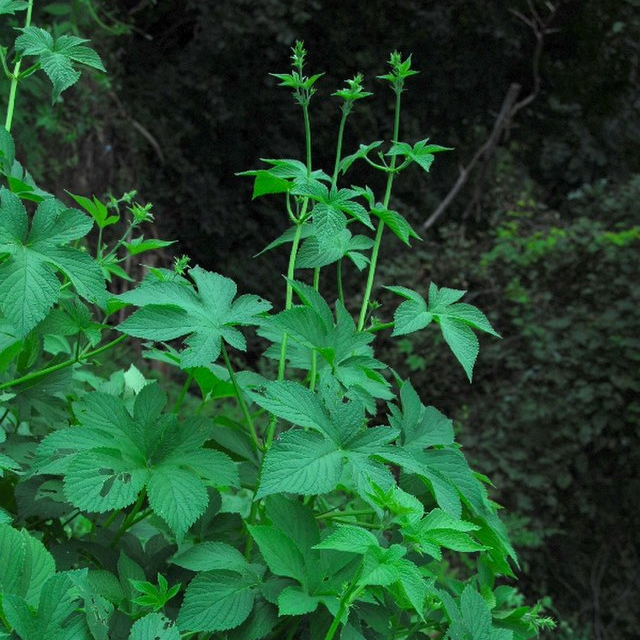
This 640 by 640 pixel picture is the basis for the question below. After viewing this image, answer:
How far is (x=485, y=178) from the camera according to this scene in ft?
22.6

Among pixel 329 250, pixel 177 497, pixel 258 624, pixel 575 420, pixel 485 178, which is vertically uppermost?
pixel 329 250

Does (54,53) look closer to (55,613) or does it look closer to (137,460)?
(137,460)

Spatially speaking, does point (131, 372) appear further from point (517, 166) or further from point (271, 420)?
point (517, 166)

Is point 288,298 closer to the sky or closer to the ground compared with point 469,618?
closer to the sky

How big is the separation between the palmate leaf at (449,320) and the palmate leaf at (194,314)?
16cm

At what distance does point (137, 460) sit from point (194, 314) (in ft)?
0.52

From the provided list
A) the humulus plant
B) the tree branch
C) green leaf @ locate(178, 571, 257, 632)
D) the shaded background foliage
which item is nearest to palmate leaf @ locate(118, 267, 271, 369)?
the humulus plant

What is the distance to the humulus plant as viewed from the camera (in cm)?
73

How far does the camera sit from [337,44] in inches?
243

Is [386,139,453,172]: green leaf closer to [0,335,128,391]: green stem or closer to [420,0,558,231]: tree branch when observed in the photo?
[0,335,128,391]: green stem

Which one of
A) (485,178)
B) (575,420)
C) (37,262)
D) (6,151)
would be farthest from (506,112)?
(37,262)

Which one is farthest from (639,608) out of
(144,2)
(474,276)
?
(144,2)

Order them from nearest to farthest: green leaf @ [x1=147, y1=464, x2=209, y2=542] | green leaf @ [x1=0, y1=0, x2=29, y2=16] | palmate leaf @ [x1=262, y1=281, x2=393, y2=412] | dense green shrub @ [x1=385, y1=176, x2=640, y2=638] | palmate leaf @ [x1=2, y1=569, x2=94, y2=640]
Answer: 1. palmate leaf @ [x1=2, y1=569, x2=94, y2=640]
2. green leaf @ [x1=147, y1=464, x2=209, y2=542]
3. palmate leaf @ [x1=262, y1=281, x2=393, y2=412]
4. green leaf @ [x1=0, y1=0, x2=29, y2=16]
5. dense green shrub @ [x1=385, y1=176, x2=640, y2=638]

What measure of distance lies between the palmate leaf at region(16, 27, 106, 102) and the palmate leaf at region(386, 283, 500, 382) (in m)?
0.44
